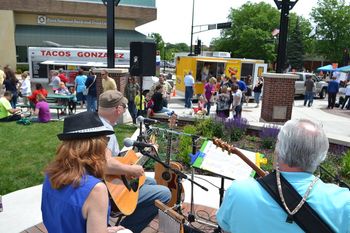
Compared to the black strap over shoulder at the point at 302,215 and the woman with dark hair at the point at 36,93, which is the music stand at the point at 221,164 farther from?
the woman with dark hair at the point at 36,93

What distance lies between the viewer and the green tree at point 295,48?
58000 millimetres

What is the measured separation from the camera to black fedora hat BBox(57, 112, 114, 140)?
2.12 m

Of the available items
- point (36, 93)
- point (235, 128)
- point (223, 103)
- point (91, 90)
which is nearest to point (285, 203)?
point (235, 128)

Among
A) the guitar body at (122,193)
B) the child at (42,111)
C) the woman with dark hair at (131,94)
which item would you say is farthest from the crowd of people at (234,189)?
the child at (42,111)

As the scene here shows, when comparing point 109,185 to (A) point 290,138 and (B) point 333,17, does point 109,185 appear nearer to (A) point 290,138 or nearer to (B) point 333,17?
(A) point 290,138

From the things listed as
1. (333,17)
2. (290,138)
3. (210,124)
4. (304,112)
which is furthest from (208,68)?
(333,17)

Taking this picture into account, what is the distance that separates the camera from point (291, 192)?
5.54 feet

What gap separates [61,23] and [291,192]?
44.1m

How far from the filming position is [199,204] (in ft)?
16.4

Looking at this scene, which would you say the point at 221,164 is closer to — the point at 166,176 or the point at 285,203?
the point at 166,176

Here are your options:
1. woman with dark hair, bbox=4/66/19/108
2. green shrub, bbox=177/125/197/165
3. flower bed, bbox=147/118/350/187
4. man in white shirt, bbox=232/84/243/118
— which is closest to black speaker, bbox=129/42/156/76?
flower bed, bbox=147/118/350/187

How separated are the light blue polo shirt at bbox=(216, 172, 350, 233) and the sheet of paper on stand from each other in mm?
1434

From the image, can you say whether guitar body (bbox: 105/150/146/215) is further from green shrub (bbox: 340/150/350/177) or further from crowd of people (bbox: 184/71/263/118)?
crowd of people (bbox: 184/71/263/118)

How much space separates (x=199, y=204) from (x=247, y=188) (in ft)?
10.9
